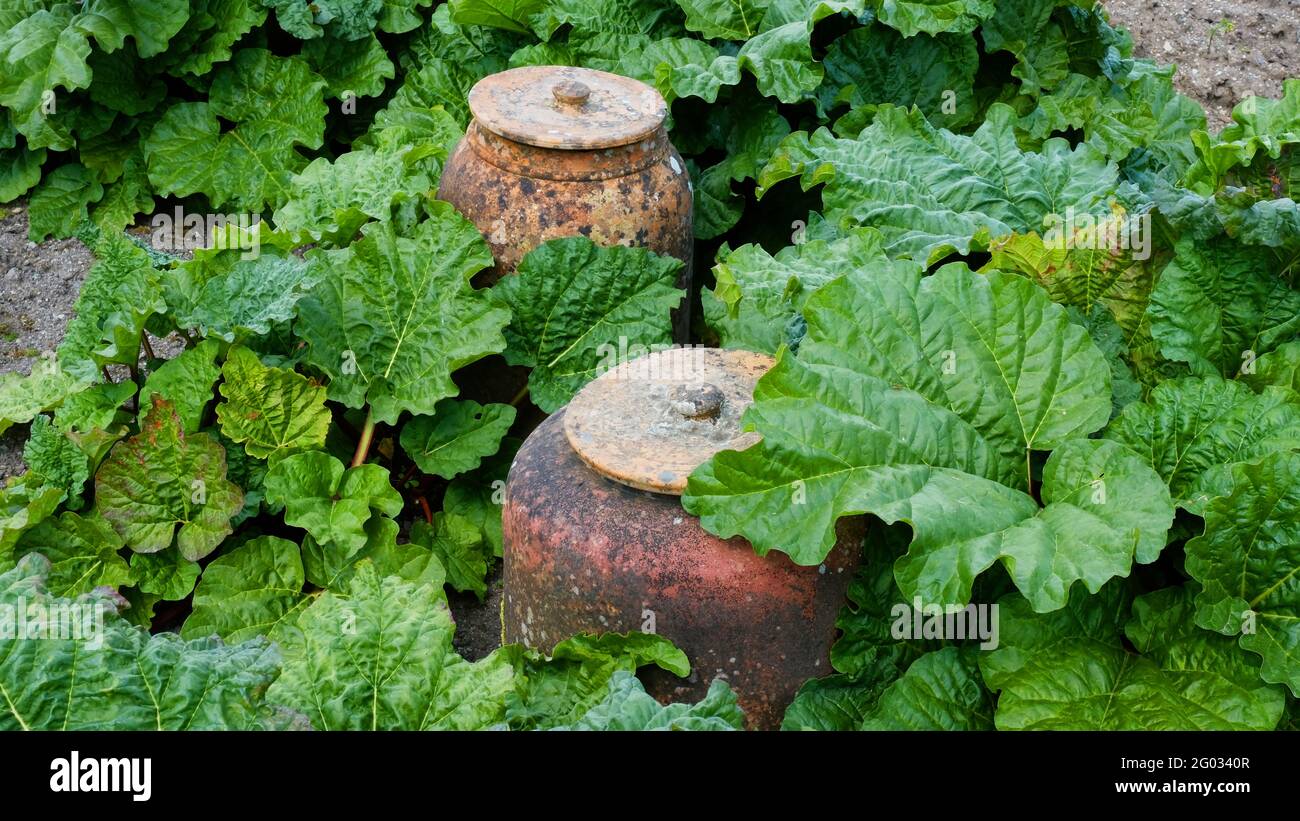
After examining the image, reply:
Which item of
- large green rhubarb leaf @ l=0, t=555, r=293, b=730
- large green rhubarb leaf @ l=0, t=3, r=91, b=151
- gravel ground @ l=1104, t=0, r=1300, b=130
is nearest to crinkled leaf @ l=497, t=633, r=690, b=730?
large green rhubarb leaf @ l=0, t=555, r=293, b=730

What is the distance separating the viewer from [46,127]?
4895mm

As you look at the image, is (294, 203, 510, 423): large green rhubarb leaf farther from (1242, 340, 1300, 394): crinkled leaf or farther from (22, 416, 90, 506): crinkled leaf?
(1242, 340, 1300, 394): crinkled leaf

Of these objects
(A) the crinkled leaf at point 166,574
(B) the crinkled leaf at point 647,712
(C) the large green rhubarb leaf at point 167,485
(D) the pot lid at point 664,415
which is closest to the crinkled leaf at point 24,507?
(C) the large green rhubarb leaf at point 167,485

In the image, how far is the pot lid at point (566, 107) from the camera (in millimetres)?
3637

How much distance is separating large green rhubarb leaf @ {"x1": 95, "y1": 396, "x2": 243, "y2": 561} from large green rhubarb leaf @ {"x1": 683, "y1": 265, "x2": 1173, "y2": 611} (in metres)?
1.45

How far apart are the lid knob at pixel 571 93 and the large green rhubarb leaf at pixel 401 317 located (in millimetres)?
457

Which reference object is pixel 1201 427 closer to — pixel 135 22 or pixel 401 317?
pixel 401 317

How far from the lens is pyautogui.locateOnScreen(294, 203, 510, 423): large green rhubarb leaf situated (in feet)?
11.5

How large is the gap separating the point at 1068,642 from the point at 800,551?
→ 1.81ft

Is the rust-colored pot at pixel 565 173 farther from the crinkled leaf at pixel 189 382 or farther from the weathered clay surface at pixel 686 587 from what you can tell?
the weathered clay surface at pixel 686 587

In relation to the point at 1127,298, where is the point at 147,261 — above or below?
below

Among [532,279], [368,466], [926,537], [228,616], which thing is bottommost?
[228,616]
